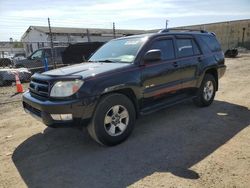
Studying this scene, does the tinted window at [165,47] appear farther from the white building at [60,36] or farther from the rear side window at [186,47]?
the white building at [60,36]

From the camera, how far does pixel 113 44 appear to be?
6.12 meters

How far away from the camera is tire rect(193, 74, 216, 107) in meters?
6.69

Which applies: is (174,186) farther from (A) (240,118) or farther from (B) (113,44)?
(B) (113,44)

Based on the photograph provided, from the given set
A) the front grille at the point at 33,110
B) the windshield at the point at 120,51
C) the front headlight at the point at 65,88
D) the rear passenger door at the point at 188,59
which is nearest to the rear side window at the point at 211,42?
the rear passenger door at the point at 188,59

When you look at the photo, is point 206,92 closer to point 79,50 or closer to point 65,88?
point 65,88

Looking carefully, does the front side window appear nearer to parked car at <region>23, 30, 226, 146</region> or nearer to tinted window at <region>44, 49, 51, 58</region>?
tinted window at <region>44, 49, 51, 58</region>

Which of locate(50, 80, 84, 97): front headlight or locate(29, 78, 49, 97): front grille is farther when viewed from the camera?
locate(29, 78, 49, 97): front grille

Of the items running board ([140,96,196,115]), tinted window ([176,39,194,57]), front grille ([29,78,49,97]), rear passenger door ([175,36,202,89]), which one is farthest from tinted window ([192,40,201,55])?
front grille ([29,78,49,97])

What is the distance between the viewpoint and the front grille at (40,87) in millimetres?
4505

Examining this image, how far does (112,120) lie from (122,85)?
0.60m

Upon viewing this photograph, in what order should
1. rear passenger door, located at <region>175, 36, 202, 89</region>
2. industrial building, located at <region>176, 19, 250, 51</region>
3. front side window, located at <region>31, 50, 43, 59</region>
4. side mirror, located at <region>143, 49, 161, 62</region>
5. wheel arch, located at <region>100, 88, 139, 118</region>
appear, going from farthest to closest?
1. industrial building, located at <region>176, 19, 250, 51</region>
2. front side window, located at <region>31, 50, 43, 59</region>
3. rear passenger door, located at <region>175, 36, 202, 89</region>
4. side mirror, located at <region>143, 49, 161, 62</region>
5. wheel arch, located at <region>100, 88, 139, 118</region>

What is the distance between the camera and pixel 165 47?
5766 millimetres

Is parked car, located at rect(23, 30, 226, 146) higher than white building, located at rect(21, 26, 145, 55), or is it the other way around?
white building, located at rect(21, 26, 145, 55)

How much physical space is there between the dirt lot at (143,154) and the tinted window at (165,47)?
1350mm
